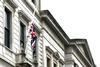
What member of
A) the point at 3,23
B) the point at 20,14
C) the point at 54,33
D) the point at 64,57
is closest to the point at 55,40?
the point at 54,33

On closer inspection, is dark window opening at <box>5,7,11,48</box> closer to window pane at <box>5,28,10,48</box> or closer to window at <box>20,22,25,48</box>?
window pane at <box>5,28,10,48</box>

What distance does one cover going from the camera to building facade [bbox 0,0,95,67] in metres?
25.1

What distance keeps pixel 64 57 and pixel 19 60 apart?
13.8 m

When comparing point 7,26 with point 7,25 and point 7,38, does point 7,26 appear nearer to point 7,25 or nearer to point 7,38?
point 7,25

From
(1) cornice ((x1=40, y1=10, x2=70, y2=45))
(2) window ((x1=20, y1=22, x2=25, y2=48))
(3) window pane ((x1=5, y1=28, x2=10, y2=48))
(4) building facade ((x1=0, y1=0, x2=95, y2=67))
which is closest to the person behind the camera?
(4) building facade ((x1=0, y1=0, x2=95, y2=67))

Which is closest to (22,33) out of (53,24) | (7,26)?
(7,26)

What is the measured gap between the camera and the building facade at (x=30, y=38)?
990 inches

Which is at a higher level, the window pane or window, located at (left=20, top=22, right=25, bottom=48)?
window, located at (left=20, top=22, right=25, bottom=48)

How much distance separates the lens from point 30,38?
2853 cm

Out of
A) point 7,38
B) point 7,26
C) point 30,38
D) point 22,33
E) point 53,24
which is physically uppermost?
point 53,24

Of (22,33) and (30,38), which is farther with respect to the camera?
(30,38)

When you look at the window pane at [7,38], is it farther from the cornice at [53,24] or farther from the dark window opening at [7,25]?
the cornice at [53,24]

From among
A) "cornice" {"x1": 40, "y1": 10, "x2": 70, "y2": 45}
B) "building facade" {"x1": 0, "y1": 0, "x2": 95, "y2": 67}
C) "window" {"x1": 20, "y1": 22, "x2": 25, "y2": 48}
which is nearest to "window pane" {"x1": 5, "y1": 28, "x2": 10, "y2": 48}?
"building facade" {"x1": 0, "y1": 0, "x2": 95, "y2": 67}

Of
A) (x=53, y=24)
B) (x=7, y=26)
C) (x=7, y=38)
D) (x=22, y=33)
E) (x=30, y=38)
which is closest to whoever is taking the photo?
(x=7, y=38)
